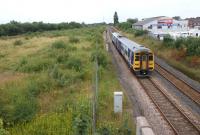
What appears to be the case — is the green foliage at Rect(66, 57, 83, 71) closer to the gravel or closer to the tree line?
the gravel

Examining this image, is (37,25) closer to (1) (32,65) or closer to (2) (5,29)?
(2) (5,29)

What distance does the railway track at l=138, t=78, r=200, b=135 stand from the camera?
40.3ft

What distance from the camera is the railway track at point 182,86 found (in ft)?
56.8

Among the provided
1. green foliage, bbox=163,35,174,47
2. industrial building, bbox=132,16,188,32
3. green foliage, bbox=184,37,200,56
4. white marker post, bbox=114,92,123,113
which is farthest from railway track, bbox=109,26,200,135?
industrial building, bbox=132,16,188,32

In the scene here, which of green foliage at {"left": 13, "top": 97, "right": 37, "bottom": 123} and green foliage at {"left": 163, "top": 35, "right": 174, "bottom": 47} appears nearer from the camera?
green foliage at {"left": 13, "top": 97, "right": 37, "bottom": 123}

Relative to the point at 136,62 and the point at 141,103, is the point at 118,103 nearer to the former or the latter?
the point at 141,103

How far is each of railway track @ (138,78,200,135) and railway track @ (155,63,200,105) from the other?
153 centimetres

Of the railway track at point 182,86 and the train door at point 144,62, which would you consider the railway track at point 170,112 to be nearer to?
the railway track at point 182,86

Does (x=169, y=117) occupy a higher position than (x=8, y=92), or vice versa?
(x=8, y=92)

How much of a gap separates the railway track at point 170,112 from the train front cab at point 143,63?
8.21 feet

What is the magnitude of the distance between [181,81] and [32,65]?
12116 mm

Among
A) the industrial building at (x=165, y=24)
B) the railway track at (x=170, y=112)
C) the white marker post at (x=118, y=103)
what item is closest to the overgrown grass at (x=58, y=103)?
the white marker post at (x=118, y=103)

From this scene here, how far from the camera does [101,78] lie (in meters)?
21.2

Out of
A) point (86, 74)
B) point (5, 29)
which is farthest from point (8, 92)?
point (5, 29)
